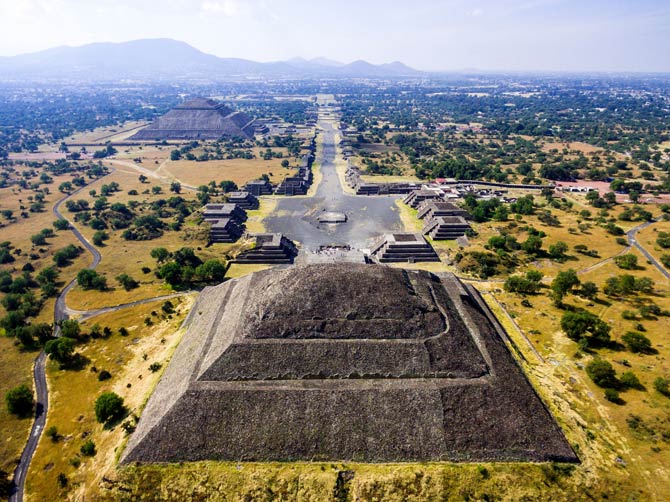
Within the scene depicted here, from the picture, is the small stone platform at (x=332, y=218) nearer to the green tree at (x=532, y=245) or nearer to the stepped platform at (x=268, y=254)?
the stepped platform at (x=268, y=254)

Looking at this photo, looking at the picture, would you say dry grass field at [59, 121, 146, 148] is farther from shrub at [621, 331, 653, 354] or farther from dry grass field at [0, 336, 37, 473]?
shrub at [621, 331, 653, 354]

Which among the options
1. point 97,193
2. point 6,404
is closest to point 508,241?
point 6,404

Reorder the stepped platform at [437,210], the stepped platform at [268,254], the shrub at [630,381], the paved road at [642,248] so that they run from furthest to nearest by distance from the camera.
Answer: the stepped platform at [437,210] < the stepped platform at [268,254] < the paved road at [642,248] < the shrub at [630,381]

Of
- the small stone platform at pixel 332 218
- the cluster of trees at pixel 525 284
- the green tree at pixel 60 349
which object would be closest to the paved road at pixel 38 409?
the green tree at pixel 60 349

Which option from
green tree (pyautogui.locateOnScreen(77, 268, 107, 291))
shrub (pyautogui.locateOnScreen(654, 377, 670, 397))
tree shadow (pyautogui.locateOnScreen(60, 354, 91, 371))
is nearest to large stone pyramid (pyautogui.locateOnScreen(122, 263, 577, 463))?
tree shadow (pyautogui.locateOnScreen(60, 354, 91, 371))

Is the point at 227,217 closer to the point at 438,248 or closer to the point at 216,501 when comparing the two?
the point at 438,248

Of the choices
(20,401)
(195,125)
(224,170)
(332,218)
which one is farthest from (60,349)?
(195,125)
